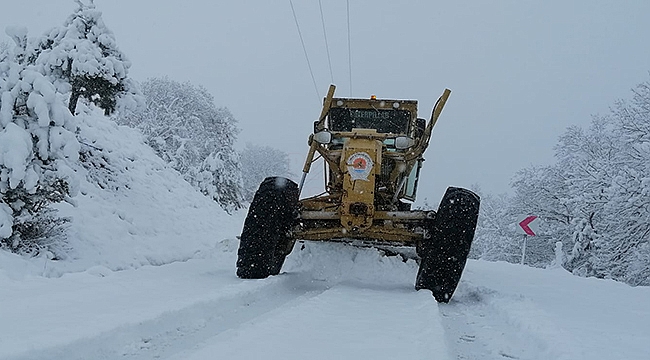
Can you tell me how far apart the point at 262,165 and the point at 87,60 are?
37553 mm

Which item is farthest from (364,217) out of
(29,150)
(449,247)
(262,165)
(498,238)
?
(262,165)

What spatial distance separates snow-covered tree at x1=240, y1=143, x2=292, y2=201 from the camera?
45588 millimetres

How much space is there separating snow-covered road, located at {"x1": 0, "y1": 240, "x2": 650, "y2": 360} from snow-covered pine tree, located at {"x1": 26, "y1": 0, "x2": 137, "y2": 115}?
11.4ft

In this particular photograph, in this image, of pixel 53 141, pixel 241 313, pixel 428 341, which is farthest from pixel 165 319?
pixel 53 141

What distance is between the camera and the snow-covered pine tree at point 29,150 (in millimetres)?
6332

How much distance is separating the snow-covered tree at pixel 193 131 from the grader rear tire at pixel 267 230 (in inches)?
866

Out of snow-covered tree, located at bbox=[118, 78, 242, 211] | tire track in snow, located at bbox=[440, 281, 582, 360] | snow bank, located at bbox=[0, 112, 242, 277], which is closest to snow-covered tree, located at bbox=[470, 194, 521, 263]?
snow-covered tree, located at bbox=[118, 78, 242, 211]

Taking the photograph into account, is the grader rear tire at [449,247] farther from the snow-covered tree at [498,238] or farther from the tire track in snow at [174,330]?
the snow-covered tree at [498,238]

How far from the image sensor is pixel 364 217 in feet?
23.0

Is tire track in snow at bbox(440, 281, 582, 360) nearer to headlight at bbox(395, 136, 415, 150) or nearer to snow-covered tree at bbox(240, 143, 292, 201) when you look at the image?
headlight at bbox(395, 136, 415, 150)

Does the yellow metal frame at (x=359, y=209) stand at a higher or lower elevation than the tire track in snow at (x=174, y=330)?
higher

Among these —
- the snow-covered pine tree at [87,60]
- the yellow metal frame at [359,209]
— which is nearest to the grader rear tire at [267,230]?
the yellow metal frame at [359,209]

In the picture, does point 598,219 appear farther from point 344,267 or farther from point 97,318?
point 97,318

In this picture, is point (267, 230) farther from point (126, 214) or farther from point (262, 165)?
point (262, 165)
